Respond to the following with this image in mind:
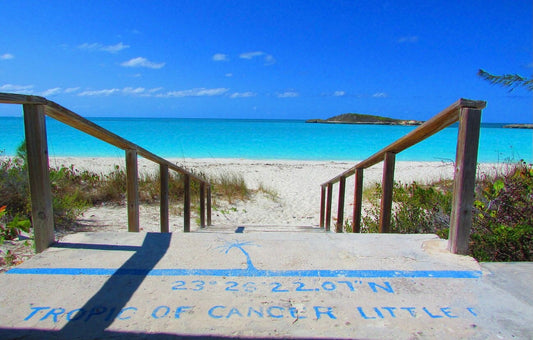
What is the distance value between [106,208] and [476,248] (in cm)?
568

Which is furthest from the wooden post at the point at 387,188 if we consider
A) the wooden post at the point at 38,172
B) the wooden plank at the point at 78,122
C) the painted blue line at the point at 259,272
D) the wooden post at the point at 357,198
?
the wooden post at the point at 38,172

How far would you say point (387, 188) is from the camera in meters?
3.02

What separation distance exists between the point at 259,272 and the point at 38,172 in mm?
1479

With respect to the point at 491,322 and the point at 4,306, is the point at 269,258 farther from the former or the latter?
the point at 4,306

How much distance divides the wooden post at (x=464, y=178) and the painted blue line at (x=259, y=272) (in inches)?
10.8

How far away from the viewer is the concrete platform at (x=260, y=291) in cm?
148

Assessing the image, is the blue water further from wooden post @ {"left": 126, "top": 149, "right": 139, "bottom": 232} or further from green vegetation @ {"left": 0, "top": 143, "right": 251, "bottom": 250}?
wooden post @ {"left": 126, "top": 149, "right": 139, "bottom": 232}

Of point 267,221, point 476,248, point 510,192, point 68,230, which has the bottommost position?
point 267,221

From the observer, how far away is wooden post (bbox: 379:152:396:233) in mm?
2994

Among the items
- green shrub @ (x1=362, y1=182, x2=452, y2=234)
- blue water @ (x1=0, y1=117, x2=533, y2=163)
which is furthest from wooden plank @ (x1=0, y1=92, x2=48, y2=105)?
blue water @ (x1=0, y1=117, x2=533, y2=163)

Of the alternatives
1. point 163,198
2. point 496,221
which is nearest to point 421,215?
point 496,221

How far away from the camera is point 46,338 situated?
4.62 feet

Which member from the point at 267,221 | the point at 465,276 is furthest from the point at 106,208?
the point at 465,276

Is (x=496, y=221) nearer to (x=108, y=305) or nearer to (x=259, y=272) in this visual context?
(x=259, y=272)
